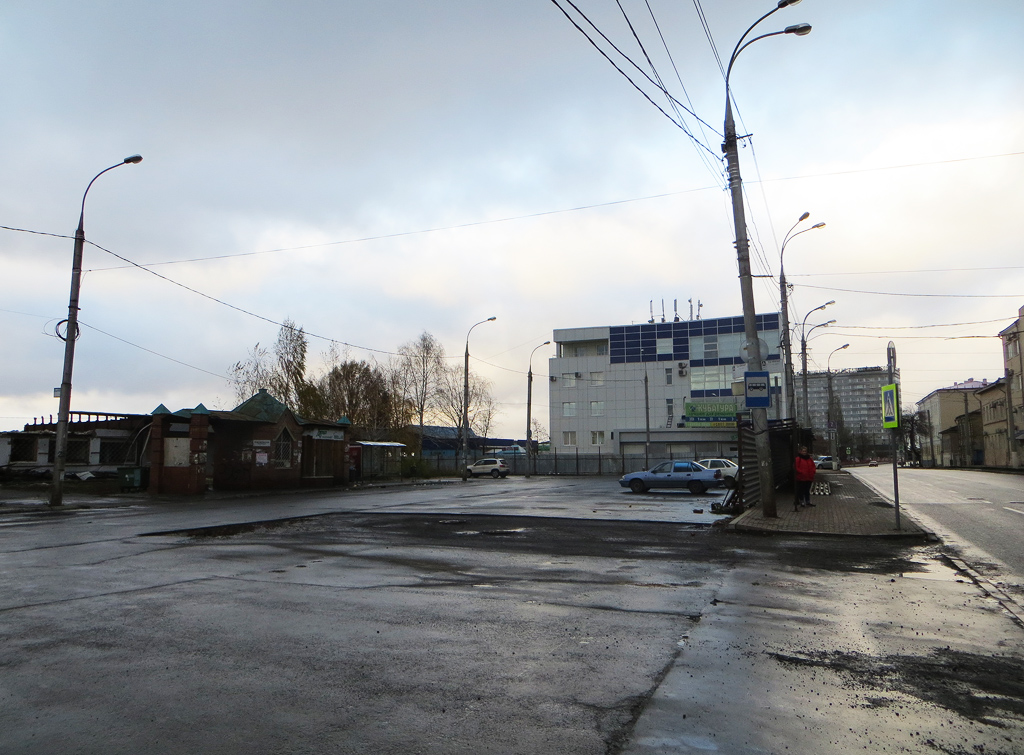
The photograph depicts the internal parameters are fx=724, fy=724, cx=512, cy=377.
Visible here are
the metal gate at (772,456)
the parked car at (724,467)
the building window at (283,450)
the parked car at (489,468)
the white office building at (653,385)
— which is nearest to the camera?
the metal gate at (772,456)

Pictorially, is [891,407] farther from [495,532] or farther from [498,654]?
[498,654]

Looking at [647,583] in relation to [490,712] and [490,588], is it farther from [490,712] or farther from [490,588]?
[490,712]

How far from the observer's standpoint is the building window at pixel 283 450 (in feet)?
112

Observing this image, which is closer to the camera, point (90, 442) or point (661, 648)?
point (661, 648)

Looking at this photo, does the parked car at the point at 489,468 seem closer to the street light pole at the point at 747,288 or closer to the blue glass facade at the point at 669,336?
the blue glass facade at the point at 669,336

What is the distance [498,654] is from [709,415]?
6889 cm

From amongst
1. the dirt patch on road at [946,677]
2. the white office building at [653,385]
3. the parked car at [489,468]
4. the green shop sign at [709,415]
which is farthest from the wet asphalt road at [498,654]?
the green shop sign at [709,415]

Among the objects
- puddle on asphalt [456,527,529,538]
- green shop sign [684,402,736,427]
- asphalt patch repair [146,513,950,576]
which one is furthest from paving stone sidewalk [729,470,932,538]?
green shop sign [684,402,736,427]

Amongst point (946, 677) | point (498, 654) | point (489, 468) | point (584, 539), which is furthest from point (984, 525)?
point (489, 468)

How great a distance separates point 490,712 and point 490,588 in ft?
13.6

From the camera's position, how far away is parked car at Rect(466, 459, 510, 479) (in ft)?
184

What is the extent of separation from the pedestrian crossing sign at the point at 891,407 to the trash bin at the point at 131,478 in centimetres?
2816

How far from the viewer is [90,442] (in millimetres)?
40312

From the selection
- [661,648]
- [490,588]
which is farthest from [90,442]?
[661,648]
